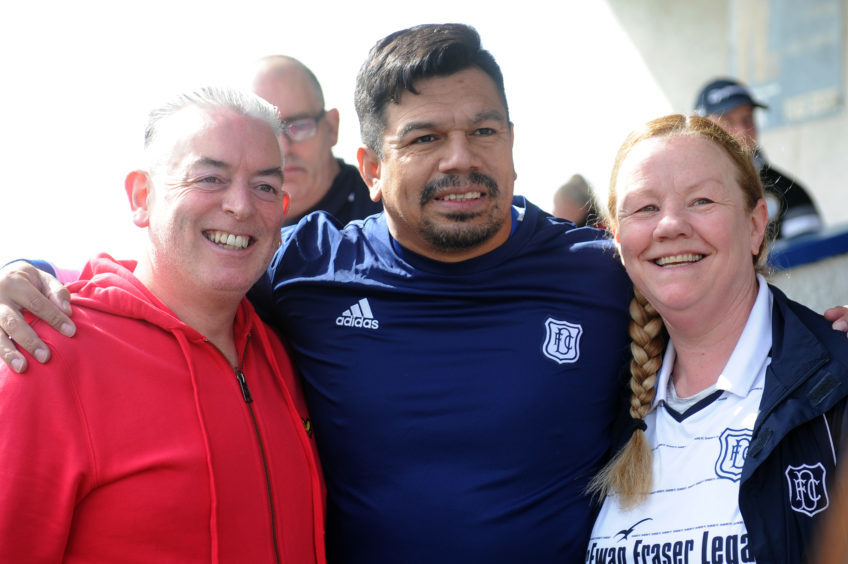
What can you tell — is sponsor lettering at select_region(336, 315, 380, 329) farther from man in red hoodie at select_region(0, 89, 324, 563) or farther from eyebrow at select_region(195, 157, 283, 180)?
eyebrow at select_region(195, 157, 283, 180)

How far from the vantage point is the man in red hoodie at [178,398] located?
181cm

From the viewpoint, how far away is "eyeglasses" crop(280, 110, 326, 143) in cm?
383

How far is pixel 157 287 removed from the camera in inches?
87.0

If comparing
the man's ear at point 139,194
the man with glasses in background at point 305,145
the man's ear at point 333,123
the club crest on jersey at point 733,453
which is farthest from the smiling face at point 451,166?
the man's ear at point 333,123

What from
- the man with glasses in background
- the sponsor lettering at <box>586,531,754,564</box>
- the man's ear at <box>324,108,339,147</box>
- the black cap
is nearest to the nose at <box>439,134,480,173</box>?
the sponsor lettering at <box>586,531,754,564</box>

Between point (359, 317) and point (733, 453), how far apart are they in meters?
1.10

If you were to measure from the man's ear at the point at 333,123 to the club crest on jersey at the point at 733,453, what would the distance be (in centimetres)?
247

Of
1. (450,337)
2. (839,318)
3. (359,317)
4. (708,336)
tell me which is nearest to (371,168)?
(359,317)

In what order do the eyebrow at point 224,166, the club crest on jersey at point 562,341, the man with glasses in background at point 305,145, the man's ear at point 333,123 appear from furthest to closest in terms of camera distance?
the man's ear at point 333,123 → the man with glasses in background at point 305,145 → the club crest on jersey at point 562,341 → the eyebrow at point 224,166

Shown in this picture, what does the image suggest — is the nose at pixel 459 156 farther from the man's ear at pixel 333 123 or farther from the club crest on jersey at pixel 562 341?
the man's ear at pixel 333 123

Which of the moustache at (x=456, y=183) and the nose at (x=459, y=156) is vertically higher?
the nose at (x=459, y=156)

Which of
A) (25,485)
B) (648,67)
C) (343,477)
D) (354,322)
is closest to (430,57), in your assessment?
(354,322)

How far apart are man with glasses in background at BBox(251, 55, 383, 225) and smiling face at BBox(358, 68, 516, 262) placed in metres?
1.20

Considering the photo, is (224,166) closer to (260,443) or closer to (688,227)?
(260,443)
